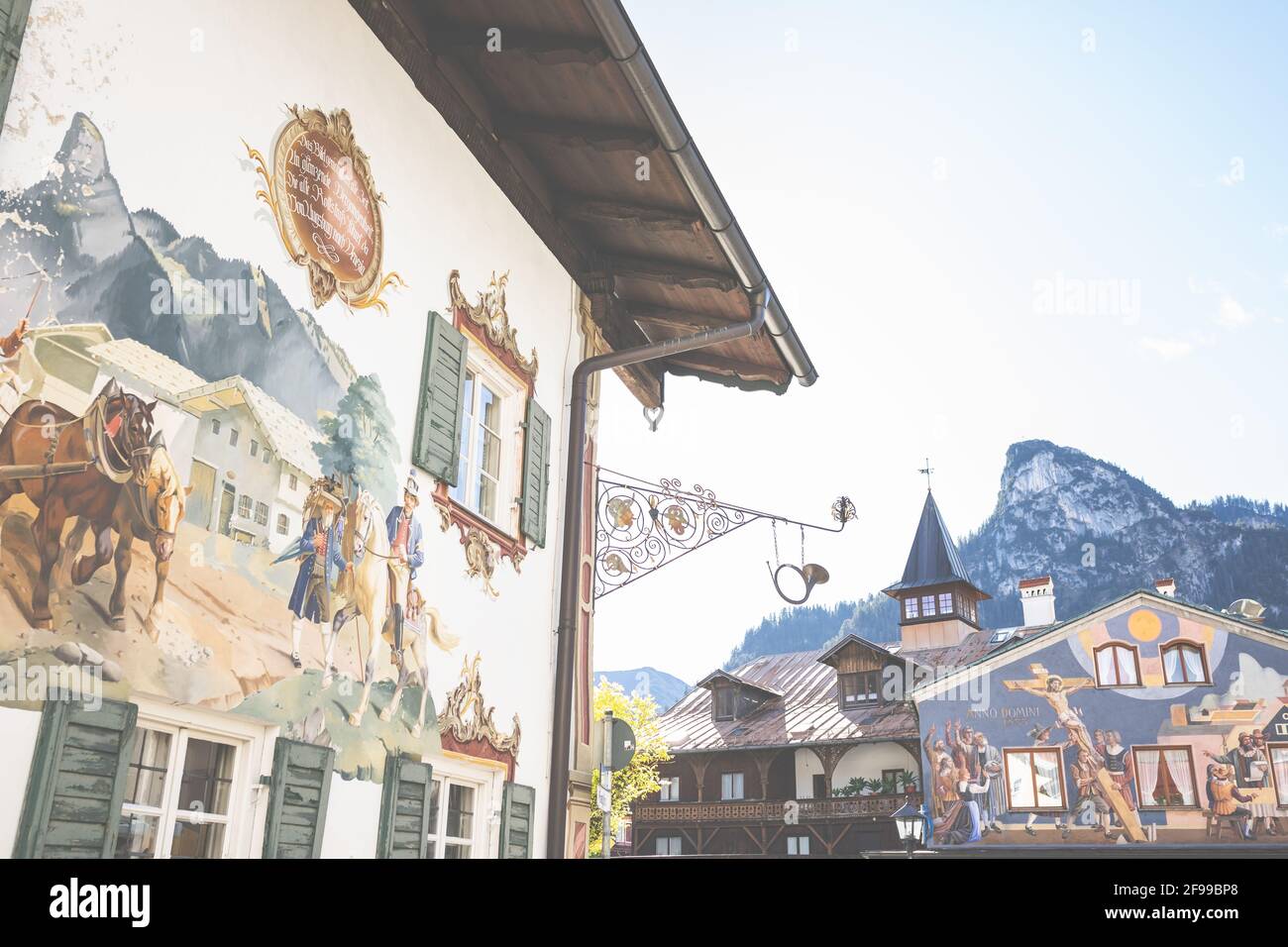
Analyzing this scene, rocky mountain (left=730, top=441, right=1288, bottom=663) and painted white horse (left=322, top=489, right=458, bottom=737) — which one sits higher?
rocky mountain (left=730, top=441, right=1288, bottom=663)

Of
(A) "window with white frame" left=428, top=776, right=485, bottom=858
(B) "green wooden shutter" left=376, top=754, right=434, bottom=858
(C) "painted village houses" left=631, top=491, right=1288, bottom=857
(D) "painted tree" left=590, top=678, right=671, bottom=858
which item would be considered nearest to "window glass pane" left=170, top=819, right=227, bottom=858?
(B) "green wooden shutter" left=376, top=754, right=434, bottom=858

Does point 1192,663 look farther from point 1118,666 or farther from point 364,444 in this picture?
point 364,444

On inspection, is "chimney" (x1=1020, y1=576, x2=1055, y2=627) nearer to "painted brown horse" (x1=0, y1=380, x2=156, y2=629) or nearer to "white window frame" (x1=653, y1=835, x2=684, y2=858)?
"white window frame" (x1=653, y1=835, x2=684, y2=858)

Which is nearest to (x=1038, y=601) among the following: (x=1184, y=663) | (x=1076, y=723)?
(x=1184, y=663)

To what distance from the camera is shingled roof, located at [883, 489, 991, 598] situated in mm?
44750

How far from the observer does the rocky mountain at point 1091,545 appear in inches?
4291

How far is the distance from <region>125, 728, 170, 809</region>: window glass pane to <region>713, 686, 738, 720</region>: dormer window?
3608 centimetres

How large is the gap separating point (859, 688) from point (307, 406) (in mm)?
34338

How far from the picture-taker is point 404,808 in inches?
223

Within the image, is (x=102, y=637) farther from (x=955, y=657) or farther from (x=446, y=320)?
(x=955, y=657)

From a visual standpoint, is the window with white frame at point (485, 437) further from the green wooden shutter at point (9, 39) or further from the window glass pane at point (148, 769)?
the green wooden shutter at point (9, 39)

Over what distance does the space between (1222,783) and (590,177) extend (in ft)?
82.0

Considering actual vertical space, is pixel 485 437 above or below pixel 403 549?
above

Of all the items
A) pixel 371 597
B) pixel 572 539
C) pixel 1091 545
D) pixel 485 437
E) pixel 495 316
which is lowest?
pixel 371 597
